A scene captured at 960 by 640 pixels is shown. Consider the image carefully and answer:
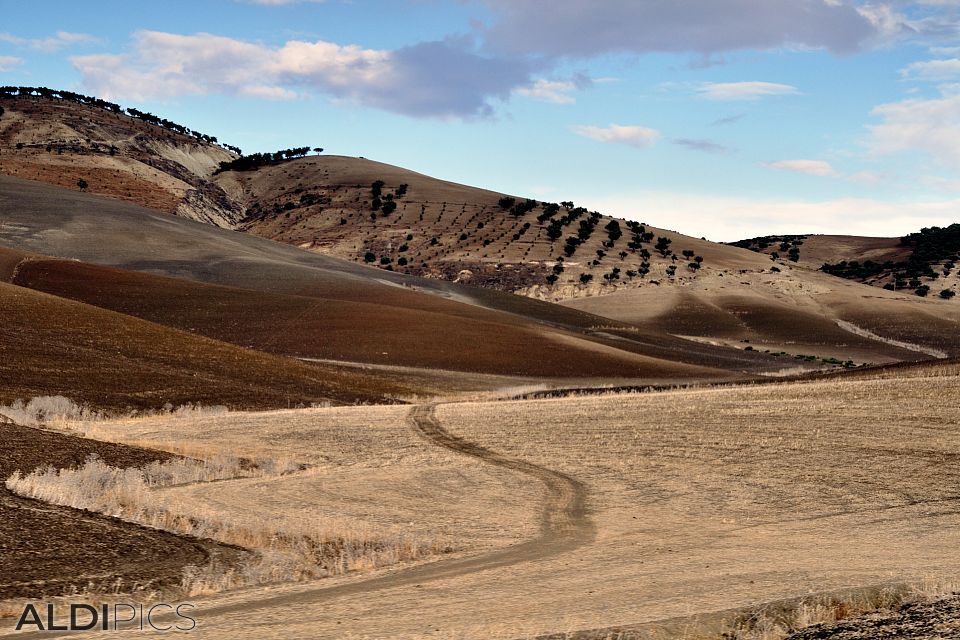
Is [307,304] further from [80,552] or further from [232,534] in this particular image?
[80,552]

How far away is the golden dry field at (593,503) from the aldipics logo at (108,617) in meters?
0.48

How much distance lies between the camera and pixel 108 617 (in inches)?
504

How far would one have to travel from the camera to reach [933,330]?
12194cm

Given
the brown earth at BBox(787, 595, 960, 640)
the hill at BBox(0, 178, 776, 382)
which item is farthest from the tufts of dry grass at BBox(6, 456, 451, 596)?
the hill at BBox(0, 178, 776, 382)

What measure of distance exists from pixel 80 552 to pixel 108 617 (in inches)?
134

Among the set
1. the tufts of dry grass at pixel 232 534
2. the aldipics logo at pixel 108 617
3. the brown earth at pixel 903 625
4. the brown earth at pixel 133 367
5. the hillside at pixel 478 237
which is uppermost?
the hillside at pixel 478 237

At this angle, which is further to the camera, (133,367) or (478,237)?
(478,237)

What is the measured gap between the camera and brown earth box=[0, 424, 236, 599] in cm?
1434

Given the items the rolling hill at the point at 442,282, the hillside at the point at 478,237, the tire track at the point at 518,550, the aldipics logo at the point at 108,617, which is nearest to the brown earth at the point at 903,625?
the tire track at the point at 518,550

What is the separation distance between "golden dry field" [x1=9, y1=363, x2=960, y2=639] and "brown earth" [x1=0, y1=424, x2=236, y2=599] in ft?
6.57

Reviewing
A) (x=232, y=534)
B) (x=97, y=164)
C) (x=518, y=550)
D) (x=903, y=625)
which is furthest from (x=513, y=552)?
(x=97, y=164)

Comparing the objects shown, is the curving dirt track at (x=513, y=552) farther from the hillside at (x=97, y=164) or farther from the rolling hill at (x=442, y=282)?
the hillside at (x=97, y=164)

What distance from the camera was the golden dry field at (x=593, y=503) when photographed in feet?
A: 43.9

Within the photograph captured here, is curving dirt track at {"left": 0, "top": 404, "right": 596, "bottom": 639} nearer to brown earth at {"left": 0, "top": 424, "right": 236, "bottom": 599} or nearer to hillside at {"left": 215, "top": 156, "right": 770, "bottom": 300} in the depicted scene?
brown earth at {"left": 0, "top": 424, "right": 236, "bottom": 599}
